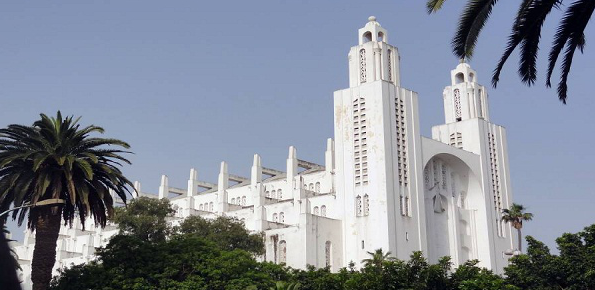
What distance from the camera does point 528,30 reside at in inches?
704

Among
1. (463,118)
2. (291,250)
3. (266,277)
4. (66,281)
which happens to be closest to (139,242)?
(66,281)

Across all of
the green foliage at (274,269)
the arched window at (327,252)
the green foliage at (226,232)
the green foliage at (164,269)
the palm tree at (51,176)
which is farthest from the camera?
the arched window at (327,252)

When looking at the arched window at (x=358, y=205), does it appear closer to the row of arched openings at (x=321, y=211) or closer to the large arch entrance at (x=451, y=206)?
the row of arched openings at (x=321, y=211)

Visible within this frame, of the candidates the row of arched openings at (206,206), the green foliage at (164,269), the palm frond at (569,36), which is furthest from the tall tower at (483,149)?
the palm frond at (569,36)

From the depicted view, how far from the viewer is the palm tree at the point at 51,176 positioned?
33.6m

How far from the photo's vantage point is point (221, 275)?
43656 mm

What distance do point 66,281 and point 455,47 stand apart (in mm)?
30912

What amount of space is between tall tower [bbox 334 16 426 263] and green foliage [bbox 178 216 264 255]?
28.0ft

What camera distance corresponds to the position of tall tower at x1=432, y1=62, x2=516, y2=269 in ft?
250

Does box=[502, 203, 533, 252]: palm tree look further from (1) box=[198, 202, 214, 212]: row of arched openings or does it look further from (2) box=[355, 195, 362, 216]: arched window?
(1) box=[198, 202, 214, 212]: row of arched openings

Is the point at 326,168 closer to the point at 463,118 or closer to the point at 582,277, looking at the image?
the point at 463,118

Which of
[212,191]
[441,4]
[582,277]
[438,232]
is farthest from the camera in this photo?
[212,191]

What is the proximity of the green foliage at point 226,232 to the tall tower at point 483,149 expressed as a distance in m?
24.8

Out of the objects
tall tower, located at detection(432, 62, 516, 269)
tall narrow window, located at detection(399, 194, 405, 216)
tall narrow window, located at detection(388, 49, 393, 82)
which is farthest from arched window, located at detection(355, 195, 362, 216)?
tall tower, located at detection(432, 62, 516, 269)
